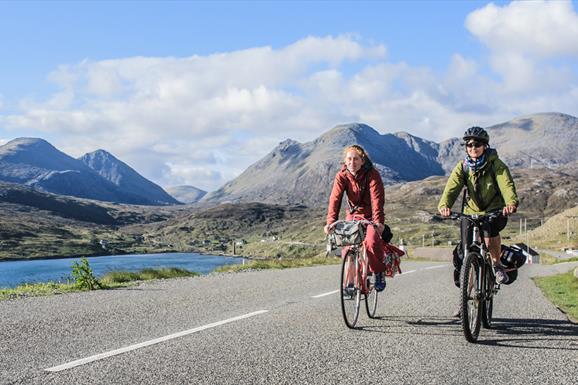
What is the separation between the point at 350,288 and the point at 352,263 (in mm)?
364

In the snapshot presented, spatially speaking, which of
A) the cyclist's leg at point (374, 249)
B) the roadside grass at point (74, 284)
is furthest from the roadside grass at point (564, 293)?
the roadside grass at point (74, 284)

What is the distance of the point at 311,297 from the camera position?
1174cm

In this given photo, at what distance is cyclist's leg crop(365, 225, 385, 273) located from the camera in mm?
8133

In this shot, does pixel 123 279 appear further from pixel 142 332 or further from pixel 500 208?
pixel 500 208

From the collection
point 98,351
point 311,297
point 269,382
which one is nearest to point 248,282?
point 311,297

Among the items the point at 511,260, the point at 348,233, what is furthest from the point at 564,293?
the point at 348,233

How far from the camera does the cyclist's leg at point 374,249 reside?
26.7 ft

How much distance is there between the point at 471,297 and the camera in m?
7.18

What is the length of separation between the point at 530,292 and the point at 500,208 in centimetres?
691

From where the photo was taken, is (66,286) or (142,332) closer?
(142,332)

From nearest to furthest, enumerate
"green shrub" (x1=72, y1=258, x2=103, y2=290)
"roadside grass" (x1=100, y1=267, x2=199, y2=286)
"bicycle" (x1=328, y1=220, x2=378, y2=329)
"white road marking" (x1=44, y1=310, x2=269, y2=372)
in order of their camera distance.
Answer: "white road marking" (x1=44, y1=310, x2=269, y2=372) → "bicycle" (x1=328, y1=220, x2=378, y2=329) → "green shrub" (x1=72, y1=258, x2=103, y2=290) → "roadside grass" (x1=100, y1=267, x2=199, y2=286)

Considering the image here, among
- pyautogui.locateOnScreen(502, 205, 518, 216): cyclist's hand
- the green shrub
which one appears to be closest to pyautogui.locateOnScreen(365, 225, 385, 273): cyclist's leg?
pyautogui.locateOnScreen(502, 205, 518, 216): cyclist's hand

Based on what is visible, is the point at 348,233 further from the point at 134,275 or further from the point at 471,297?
the point at 134,275

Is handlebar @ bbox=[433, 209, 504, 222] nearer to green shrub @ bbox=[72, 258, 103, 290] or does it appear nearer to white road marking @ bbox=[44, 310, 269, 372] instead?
white road marking @ bbox=[44, 310, 269, 372]
